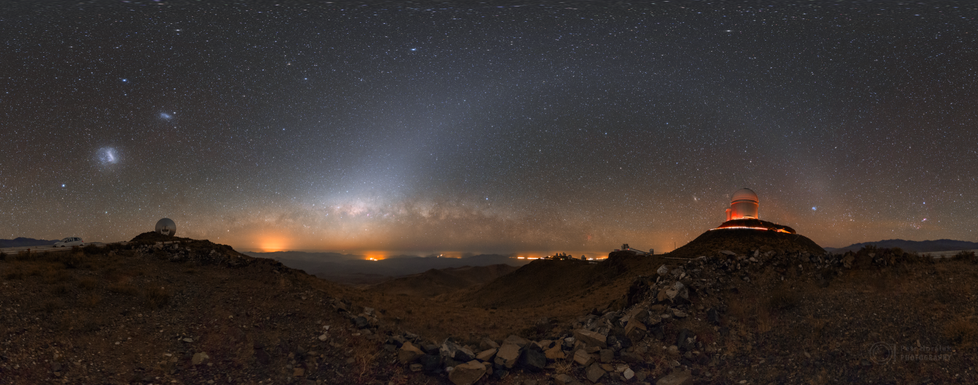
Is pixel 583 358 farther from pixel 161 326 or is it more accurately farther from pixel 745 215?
pixel 745 215

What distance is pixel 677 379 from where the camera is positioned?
1298 cm

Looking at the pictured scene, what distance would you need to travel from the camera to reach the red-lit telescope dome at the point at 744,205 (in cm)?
5691

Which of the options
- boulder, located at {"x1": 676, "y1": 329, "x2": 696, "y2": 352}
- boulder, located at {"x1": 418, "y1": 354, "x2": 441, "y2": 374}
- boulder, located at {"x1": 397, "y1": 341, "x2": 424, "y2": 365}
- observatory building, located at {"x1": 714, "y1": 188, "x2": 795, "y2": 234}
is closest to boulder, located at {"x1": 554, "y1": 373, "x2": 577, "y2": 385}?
boulder, located at {"x1": 418, "y1": 354, "x2": 441, "y2": 374}

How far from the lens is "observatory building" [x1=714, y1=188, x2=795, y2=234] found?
182 ft

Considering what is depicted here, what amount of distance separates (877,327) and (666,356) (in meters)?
6.43

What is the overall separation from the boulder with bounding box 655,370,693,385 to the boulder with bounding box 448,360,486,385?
5.58 m

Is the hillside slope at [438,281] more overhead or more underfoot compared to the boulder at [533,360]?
more underfoot

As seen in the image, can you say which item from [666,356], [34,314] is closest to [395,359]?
[666,356]

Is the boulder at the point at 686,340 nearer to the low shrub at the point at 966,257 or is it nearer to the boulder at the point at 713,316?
the boulder at the point at 713,316

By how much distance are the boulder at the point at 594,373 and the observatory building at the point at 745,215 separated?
164 feet

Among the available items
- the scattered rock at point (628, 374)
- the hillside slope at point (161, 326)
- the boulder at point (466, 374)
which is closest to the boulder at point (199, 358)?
the hillside slope at point (161, 326)

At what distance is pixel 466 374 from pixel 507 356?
171 cm

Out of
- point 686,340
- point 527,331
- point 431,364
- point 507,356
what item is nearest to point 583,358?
point 507,356

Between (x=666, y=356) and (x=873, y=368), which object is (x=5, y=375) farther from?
(x=873, y=368)
